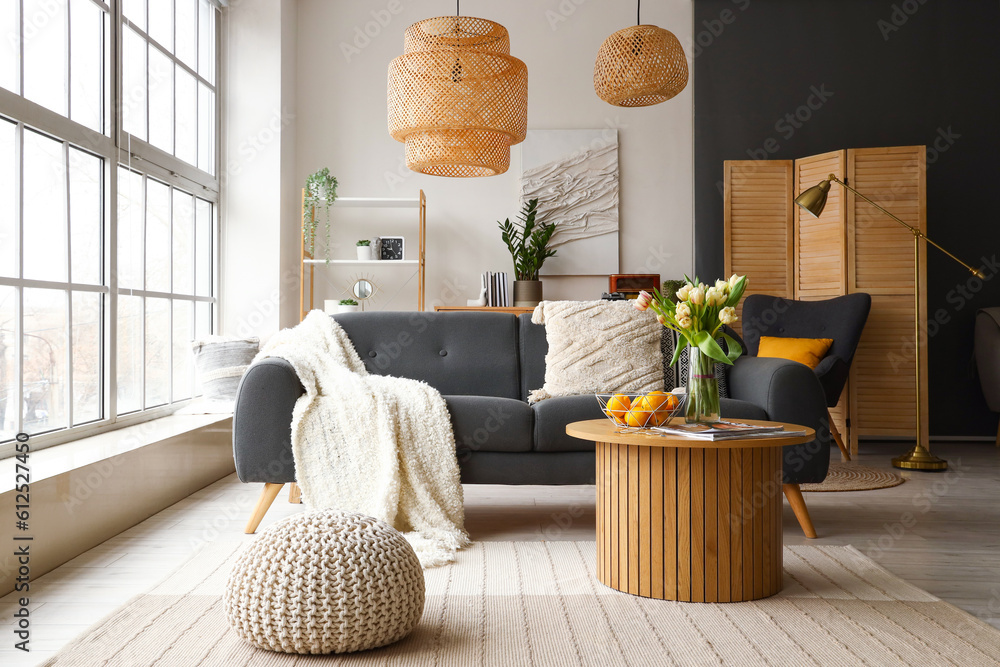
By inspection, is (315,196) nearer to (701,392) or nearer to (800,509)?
(701,392)

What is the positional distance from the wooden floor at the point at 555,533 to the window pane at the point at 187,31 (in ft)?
7.91

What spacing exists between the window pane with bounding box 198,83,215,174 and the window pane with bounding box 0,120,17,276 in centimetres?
188

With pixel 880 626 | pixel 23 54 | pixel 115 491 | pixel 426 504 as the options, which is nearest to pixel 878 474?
pixel 880 626

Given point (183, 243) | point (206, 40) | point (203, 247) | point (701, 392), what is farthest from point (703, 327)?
point (206, 40)

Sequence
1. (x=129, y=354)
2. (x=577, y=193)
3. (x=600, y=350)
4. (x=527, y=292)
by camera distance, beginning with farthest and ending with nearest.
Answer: (x=577, y=193)
(x=527, y=292)
(x=129, y=354)
(x=600, y=350)

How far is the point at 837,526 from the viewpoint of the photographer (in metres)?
2.83

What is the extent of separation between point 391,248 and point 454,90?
229cm

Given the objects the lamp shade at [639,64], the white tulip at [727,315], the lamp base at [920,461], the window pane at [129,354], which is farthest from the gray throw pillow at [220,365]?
the lamp base at [920,461]

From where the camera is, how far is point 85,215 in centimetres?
321

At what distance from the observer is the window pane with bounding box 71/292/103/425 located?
3135 millimetres

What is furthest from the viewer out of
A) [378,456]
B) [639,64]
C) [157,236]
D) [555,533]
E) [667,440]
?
[157,236]

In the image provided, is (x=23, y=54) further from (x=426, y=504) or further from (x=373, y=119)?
(x=373, y=119)

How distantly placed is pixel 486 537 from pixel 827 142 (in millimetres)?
3937

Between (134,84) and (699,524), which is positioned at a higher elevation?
(134,84)
